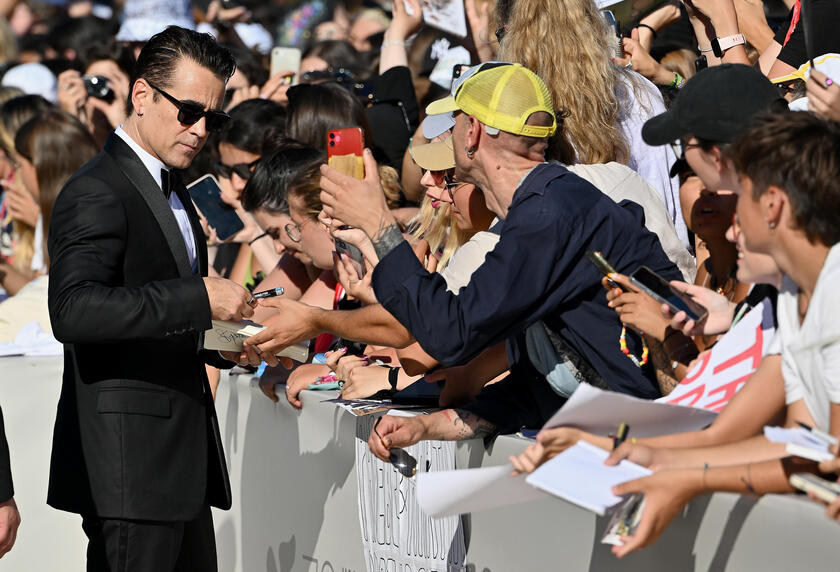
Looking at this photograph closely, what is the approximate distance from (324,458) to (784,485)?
8.05 ft

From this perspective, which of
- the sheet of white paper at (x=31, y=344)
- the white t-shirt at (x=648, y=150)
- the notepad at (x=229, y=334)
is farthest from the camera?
the sheet of white paper at (x=31, y=344)

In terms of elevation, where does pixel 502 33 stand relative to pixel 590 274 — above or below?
above

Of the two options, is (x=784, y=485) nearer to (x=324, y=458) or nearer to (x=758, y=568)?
(x=758, y=568)

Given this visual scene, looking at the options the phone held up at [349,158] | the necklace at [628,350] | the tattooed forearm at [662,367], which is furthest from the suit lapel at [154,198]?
the tattooed forearm at [662,367]

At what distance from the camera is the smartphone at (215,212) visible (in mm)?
6082

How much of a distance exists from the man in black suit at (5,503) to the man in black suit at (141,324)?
0.28 meters

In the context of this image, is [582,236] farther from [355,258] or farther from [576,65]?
[576,65]

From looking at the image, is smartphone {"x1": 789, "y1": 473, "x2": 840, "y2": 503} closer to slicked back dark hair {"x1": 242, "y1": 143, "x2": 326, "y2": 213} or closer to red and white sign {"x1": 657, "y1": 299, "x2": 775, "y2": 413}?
red and white sign {"x1": 657, "y1": 299, "x2": 775, "y2": 413}

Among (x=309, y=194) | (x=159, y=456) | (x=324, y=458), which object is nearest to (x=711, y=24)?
(x=309, y=194)

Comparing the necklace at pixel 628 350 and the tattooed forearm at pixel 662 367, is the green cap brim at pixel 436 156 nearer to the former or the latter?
the necklace at pixel 628 350

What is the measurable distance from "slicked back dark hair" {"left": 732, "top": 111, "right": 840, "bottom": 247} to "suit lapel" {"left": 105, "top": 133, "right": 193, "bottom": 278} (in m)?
1.91

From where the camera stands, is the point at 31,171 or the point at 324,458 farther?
the point at 31,171

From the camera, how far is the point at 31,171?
730 centimetres

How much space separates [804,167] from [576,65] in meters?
1.82
